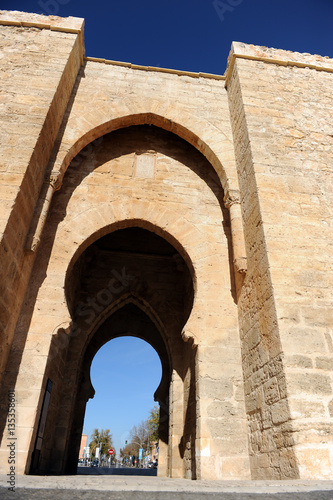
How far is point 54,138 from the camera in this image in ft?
16.9

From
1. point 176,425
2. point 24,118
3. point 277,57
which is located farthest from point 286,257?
point 277,57

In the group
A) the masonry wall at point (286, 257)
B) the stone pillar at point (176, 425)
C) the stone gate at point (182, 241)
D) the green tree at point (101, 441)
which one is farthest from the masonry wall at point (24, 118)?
the green tree at point (101, 441)

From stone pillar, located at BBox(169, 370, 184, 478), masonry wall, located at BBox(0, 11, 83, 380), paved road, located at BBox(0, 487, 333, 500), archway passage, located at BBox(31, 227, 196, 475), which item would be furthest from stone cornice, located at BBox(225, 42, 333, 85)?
paved road, located at BBox(0, 487, 333, 500)

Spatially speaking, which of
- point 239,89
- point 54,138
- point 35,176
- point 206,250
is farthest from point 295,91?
point 35,176

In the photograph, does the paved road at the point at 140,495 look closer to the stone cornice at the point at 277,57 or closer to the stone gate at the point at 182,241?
the stone gate at the point at 182,241

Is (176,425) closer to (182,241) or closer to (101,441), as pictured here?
(182,241)

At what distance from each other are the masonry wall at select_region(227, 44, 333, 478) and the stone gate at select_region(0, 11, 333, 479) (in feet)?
0.06

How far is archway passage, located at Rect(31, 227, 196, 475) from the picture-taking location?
553 cm

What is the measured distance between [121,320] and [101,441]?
40.1 meters

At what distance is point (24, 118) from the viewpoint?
462cm

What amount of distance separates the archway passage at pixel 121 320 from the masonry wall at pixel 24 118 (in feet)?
4.66

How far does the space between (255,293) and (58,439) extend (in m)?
4.00

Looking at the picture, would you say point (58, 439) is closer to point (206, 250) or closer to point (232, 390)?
point (232, 390)

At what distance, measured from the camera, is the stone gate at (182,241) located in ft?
11.6
